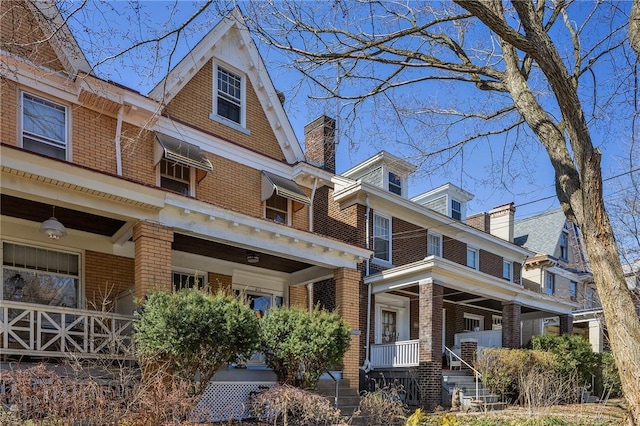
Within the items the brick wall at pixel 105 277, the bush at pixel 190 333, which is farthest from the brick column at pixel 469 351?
the brick wall at pixel 105 277

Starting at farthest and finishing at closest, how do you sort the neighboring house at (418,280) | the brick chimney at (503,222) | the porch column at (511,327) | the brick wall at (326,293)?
1. the brick chimney at (503,222)
2. the porch column at (511,327)
3. the brick wall at (326,293)
4. the neighboring house at (418,280)

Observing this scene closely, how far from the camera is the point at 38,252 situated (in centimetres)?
1009

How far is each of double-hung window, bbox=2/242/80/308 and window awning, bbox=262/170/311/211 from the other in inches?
205

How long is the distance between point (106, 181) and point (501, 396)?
12383 millimetres

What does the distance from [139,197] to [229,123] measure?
209 inches

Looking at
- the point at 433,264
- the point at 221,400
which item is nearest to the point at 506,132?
the point at 433,264

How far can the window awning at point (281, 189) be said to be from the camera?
13344 mm

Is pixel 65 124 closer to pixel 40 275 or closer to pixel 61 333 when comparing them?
pixel 40 275

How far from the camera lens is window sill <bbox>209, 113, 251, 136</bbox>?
43.4 ft

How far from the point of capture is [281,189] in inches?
525

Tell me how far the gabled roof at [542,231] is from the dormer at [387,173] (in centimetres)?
1443

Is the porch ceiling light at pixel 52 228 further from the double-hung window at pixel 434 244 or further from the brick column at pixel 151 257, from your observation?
the double-hung window at pixel 434 244

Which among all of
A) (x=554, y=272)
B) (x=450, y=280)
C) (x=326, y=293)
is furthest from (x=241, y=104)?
(x=554, y=272)

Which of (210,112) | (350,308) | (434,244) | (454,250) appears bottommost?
(350,308)
